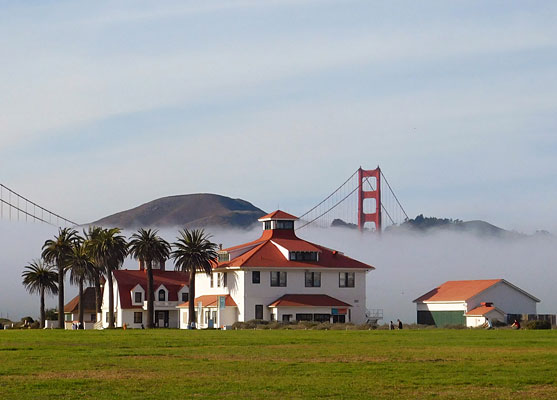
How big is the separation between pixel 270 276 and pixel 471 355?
7213cm

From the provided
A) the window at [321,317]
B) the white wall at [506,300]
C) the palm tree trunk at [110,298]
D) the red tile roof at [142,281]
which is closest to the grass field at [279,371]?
the window at [321,317]

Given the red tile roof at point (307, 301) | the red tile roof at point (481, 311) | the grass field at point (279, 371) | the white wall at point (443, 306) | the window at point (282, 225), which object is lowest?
the grass field at point (279, 371)

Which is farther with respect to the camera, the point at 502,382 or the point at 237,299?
the point at 237,299

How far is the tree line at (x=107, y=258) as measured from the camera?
11694cm

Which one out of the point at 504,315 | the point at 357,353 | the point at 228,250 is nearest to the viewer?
the point at 357,353

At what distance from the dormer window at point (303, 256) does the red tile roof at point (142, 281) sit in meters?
18.2

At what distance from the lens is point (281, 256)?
394 ft

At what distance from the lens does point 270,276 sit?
11706cm

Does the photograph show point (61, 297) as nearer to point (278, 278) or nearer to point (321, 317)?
point (278, 278)

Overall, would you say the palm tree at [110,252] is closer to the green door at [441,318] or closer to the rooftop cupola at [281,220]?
the rooftop cupola at [281,220]

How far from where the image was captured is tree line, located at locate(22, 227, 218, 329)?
116938mm

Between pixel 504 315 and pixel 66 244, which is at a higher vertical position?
pixel 66 244

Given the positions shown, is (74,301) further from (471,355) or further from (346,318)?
(471,355)

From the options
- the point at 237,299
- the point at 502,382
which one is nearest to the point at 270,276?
the point at 237,299
